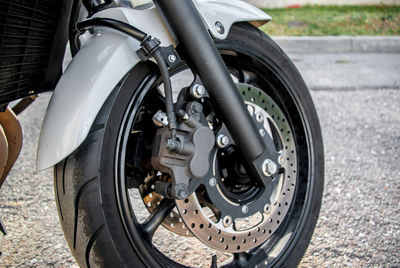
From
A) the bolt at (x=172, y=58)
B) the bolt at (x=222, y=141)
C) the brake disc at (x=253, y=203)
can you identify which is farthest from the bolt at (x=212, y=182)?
the bolt at (x=172, y=58)

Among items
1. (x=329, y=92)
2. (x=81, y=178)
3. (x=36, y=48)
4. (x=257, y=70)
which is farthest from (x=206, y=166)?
(x=329, y=92)

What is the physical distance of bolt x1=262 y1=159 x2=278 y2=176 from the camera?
151 centimetres

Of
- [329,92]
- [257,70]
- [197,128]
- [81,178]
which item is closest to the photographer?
[81,178]

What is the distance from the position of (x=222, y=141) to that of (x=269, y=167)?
17cm

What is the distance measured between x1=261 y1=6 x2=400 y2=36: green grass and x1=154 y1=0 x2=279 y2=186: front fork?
5494 millimetres

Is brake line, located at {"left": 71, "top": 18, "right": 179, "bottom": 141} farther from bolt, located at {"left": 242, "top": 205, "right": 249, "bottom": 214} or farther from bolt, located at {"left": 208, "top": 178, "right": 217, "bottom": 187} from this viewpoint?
bolt, located at {"left": 242, "top": 205, "right": 249, "bottom": 214}

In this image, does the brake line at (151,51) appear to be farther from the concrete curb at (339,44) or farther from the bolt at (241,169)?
the concrete curb at (339,44)

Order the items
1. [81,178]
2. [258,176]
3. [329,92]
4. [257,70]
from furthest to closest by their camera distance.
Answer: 1. [329,92]
2. [257,70]
3. [258,176]
4. [81,178]

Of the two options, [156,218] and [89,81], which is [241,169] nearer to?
[156,218]

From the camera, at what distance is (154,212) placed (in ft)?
5.03

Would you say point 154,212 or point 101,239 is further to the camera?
point 154,212

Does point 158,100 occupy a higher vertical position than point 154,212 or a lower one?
higher

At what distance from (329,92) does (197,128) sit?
323 cm

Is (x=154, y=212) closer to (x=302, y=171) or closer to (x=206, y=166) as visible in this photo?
(x=206, y=166)
